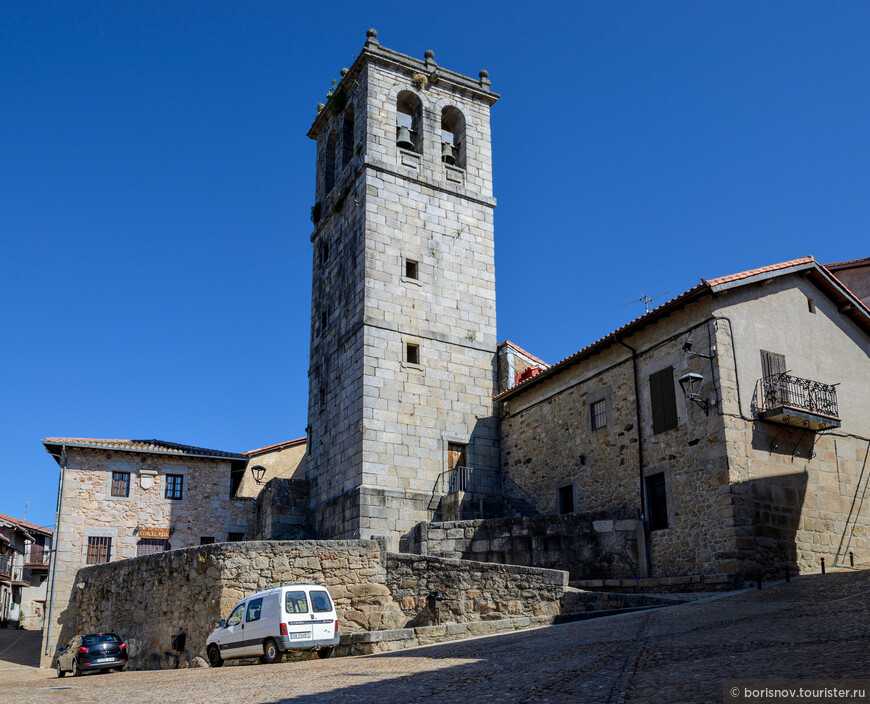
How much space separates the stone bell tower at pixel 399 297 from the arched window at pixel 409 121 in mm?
51

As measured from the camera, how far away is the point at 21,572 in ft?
150

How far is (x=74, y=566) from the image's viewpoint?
24.8 meters

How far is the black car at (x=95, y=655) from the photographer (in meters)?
17.4

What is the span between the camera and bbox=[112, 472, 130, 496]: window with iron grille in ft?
85.2

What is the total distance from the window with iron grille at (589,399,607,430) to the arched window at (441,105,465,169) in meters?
10.2

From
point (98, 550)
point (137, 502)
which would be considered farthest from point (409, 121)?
point (98, 550)

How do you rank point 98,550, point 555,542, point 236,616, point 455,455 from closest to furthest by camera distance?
point 236,616 < point 555,542 < point 455,455 < point 98,550

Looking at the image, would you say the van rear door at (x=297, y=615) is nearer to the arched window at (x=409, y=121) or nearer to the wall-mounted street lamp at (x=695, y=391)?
the wall-mounted street lamp at (x=695, y=391)

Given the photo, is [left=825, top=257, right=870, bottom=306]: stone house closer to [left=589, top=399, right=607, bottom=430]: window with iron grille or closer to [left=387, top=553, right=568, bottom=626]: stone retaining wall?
Answer: [left=589, top=399, right=607, bottom=430]: window with iron grille

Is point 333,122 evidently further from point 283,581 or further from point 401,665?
point 401,665

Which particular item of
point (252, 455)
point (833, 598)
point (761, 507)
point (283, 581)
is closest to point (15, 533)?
point (252, 455)

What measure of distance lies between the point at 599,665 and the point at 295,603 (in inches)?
268

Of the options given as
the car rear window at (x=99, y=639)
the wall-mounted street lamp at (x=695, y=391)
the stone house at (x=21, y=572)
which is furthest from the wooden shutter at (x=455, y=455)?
the stone house at (x=21, y=572)

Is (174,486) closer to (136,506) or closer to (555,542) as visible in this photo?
(136,506)
